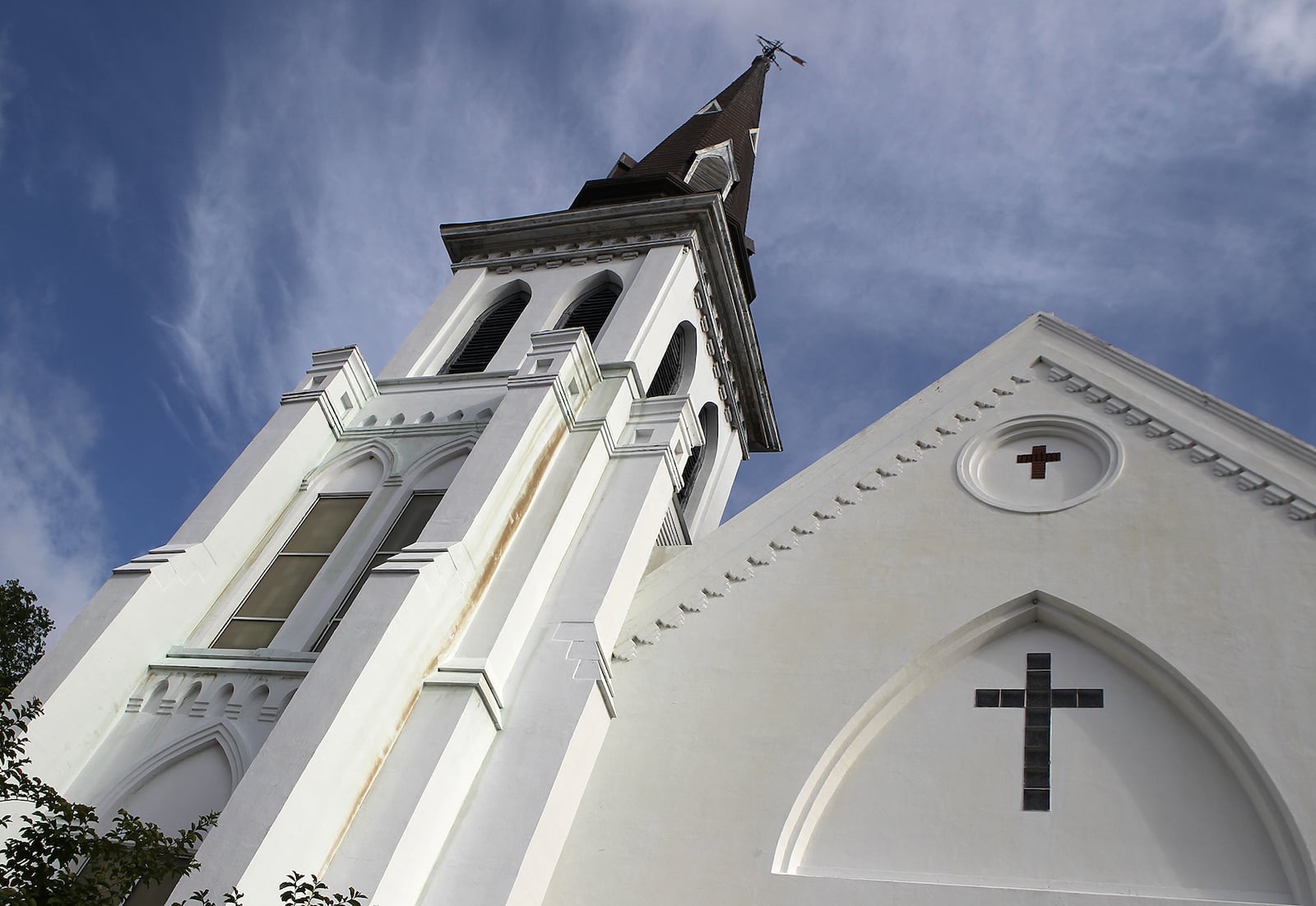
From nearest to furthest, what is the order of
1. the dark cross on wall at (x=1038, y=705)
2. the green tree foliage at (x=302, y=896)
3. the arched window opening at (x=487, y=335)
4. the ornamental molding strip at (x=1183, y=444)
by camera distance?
the green tree foliage at (x=302, y=896), the dark cross on wall at (x=1038, y=705), the ornamental molding strip at (x=1183, y=444), the arched window opening at (x=487, y=335)

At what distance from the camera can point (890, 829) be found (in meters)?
8.41

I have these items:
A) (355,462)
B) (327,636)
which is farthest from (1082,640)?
(355,462)

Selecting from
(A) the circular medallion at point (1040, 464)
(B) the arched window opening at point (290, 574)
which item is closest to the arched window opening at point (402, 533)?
(B) the arched window opening at point (290, 574)

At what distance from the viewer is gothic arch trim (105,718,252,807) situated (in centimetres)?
924

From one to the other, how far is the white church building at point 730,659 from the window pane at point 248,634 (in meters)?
0.03

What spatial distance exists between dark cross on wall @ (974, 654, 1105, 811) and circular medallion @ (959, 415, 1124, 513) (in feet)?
5.93

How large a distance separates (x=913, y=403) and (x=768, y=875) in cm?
582

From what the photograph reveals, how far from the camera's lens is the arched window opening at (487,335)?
15711 mm

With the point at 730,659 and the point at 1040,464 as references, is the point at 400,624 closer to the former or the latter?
the point at 730,659

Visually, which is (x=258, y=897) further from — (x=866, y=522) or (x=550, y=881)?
(x=866, y=522)

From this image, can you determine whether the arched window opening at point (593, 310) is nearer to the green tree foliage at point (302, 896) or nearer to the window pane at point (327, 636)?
the window pane at point (327, 636)

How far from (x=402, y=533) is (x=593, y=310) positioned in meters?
5.58

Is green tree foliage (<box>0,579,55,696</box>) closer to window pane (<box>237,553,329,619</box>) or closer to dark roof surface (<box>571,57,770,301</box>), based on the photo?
window pane (<box>237,553,329,619</box>)

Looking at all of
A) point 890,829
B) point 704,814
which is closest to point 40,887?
point 704,814
